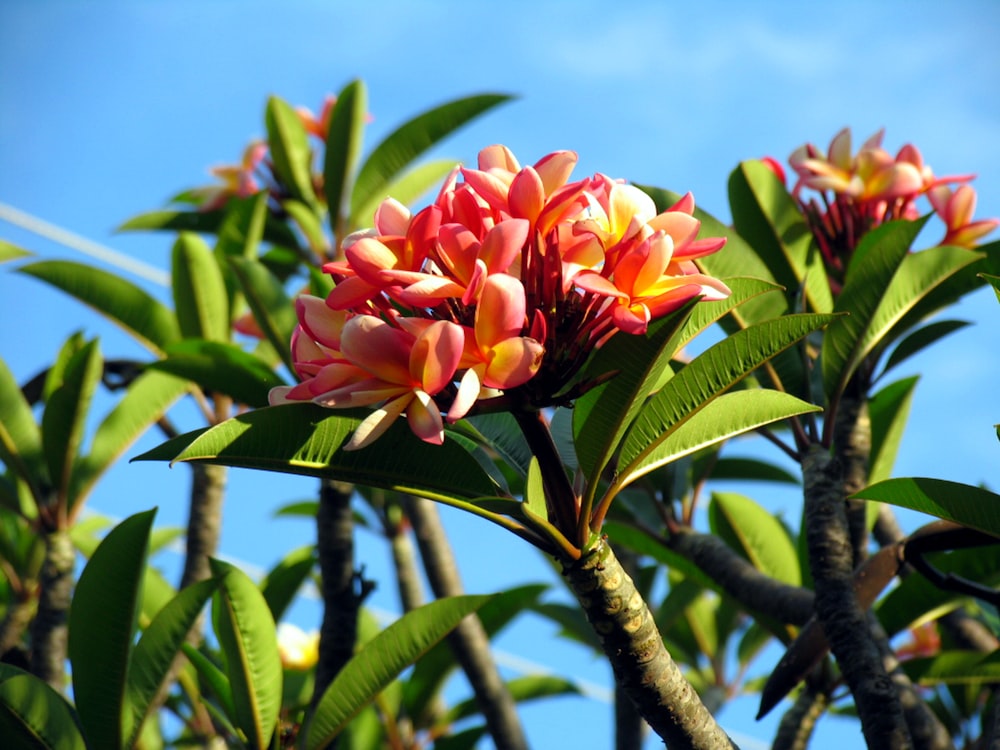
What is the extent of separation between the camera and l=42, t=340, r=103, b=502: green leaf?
2184mm

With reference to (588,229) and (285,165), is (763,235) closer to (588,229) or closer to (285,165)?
(588,229)

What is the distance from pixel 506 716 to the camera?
2.15 m

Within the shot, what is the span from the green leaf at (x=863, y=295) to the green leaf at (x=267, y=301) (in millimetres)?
1001

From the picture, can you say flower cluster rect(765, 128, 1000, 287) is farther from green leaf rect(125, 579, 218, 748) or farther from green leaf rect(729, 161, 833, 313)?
green leaf rect(125, 579, 218, 748)

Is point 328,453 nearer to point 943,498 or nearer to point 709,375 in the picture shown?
point 709,375

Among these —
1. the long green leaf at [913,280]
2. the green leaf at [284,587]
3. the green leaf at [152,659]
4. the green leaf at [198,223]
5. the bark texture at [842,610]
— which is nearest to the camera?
the bark texture at [842,610]

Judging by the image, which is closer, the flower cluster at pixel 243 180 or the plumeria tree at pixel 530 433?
the plumeria tree at pixel 530 433

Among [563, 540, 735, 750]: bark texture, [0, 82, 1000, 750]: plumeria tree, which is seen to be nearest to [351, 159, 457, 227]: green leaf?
[0, 82, 1000, 750]: plumeria tree

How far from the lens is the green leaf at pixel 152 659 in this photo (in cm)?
156

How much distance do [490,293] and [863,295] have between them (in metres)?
0.91

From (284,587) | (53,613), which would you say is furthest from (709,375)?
(53,613)

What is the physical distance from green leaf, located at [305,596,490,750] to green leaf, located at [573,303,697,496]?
536 mm

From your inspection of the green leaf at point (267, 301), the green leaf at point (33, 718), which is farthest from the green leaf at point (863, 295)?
the green leaf at point (33, 718)

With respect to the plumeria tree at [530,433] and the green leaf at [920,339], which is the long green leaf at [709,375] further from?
the green leaf at [920,339]
